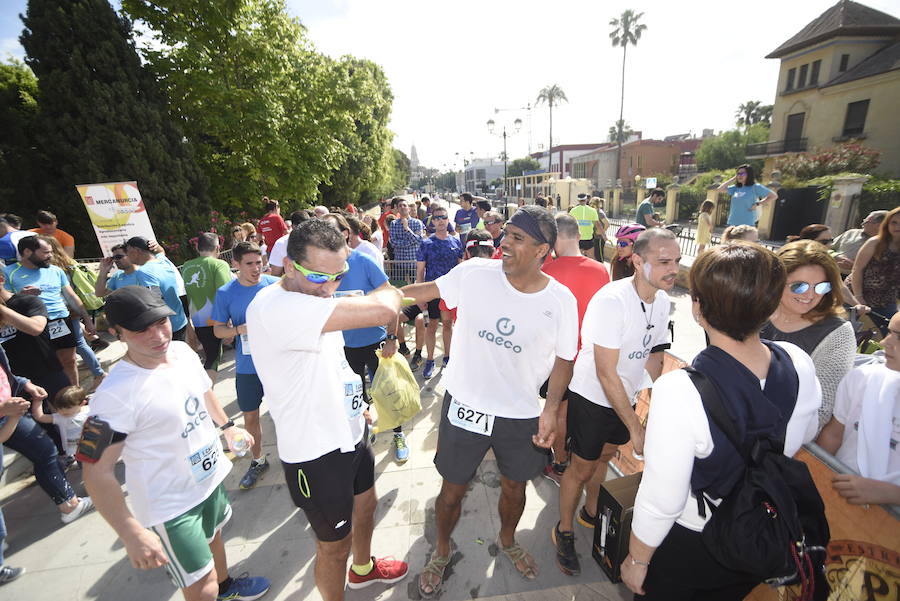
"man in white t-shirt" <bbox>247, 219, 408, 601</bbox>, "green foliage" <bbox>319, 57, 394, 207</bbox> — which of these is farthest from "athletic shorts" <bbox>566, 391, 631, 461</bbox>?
"green foliage" <bbox>319, 57, 394, 207</bbox>

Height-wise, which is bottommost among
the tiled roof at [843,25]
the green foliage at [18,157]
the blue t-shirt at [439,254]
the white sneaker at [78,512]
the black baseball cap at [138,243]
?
the white sneaker at [78,512]

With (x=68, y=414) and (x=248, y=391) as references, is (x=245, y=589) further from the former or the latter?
(x=68, y=414)

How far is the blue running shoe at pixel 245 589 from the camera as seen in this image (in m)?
2.61

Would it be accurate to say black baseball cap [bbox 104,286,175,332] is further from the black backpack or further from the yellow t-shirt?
the yellow t-shirt

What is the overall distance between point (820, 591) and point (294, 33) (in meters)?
16.7

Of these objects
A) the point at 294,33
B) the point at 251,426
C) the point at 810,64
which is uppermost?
the point at 810,64

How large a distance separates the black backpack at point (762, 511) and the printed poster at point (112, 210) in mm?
9393

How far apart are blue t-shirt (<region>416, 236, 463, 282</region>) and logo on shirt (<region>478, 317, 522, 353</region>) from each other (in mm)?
3489

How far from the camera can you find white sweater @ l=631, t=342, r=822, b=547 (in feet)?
4.59

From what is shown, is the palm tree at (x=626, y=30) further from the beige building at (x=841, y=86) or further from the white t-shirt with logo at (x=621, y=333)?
the white t-shirt with logo at (x=621, y=333)

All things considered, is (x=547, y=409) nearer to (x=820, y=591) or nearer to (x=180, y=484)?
(x=820, y=591)

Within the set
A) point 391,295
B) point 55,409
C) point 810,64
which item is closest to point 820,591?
point 391,295

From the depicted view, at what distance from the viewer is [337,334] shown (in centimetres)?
237

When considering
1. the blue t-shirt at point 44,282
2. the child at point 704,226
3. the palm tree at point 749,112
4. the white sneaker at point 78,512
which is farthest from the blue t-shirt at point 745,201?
the palm tree at point 749,112
